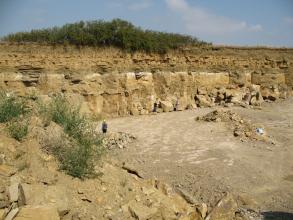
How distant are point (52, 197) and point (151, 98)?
50.9 ft

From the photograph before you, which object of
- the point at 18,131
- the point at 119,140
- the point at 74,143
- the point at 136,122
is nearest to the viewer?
the point at 18,131

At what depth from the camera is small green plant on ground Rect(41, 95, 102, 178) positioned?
219 inches

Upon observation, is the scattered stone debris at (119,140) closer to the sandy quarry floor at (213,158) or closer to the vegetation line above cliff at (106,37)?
the sandy quarry floor at (213,158)

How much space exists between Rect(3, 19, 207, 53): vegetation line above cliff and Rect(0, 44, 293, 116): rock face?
18.7 inches

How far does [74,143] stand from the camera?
6.03 meters

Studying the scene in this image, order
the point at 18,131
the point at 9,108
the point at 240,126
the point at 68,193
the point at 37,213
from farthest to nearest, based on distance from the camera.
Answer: the point at 240,126 → the point at 9,108 → the point at 18,131 → the point at 68,193 → the point at 37,213

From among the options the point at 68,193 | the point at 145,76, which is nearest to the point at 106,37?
the point at 145,76

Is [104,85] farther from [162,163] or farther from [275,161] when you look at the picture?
[275,161]

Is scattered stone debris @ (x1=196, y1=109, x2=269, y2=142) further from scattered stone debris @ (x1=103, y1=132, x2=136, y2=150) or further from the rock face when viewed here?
the rock face

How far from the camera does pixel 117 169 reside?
637 cm

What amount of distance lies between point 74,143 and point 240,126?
378 inches

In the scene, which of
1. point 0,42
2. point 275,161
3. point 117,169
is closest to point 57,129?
point 117,169

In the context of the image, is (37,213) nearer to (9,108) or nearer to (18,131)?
(18,131)

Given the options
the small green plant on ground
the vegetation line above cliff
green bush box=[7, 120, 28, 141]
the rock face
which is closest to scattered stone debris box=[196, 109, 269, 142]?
the rock face
